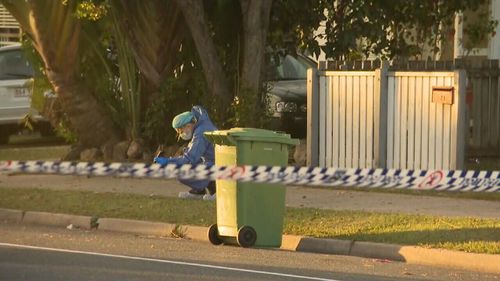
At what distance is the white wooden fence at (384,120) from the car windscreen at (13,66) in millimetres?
7832

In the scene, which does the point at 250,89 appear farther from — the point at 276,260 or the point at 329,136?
the point at 276,260

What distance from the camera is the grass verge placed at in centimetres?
1099

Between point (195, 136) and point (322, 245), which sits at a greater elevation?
point (195, 136)

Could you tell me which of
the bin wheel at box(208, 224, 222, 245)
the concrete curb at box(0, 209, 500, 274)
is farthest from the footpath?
the bin wheel at box(208, 224, 222, 245)

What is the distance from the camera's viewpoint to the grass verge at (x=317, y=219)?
36.1 feet

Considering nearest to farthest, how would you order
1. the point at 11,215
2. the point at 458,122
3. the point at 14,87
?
the point at 11,215
the point at 458,122
the point at 14,87

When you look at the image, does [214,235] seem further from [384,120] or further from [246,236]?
[384,120]

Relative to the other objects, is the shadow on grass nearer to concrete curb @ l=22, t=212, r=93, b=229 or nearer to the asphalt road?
the asphalt road

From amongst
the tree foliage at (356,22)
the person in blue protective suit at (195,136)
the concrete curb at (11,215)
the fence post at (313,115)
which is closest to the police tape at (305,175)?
the person in blue protective suit at (195,136)

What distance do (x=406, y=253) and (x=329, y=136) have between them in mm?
5584

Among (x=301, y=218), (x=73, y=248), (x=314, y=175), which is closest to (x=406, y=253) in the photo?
(x=314, y=175)

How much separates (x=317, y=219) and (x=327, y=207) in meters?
1.08

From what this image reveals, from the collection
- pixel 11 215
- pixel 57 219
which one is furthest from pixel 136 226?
pixel 11 215

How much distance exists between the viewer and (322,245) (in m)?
11.2
